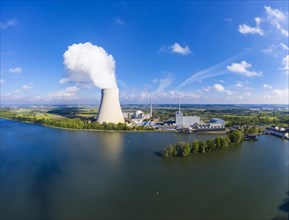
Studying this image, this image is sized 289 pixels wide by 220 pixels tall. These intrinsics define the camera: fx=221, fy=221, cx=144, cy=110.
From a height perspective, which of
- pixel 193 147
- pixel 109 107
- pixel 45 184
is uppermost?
pixel 109 107

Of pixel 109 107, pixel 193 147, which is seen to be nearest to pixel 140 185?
pixel 193 147

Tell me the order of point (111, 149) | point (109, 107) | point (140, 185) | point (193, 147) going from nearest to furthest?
1. point (140, 185)
2. point (193, 147)
3. point (111, 149)
4. point (109, 107)

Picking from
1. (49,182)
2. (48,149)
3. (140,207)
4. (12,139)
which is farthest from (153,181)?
(12,139)

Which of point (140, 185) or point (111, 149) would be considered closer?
point (140, 185)

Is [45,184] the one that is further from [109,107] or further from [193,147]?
[109,107]

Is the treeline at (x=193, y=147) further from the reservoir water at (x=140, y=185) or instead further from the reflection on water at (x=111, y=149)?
the reflection on water at (x=111, y=149)

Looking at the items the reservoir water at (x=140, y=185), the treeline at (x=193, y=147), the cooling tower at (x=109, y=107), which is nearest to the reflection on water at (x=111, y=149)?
the reservoir water at (x=140, y=185)

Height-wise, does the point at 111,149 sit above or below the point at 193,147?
below

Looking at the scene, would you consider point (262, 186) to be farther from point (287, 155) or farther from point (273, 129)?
point (273, 129)

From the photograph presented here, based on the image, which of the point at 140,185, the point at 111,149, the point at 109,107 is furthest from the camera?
the point at 109,107
